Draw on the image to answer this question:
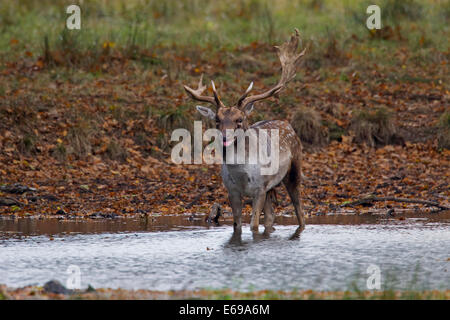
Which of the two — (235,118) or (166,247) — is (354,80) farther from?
(166,247)

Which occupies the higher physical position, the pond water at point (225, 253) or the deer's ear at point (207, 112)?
the deer's ear at point (207, 112)

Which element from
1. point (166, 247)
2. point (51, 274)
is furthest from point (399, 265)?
point (51, 274)

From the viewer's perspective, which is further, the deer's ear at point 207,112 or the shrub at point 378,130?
the shrub at point 378,130

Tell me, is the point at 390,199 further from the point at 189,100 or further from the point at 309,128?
the point at 189,100

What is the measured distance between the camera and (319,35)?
24.8m

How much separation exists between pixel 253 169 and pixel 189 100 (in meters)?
8.60

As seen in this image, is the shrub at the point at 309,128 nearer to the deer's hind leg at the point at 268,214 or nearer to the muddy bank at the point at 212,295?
the deer's hind leg at the point at 268,214

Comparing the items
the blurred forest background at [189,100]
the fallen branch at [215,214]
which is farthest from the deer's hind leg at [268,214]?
the blurred forest background at [189,100]

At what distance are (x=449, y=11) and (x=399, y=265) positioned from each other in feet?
66.8

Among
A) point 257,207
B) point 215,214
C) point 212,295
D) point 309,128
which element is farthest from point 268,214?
point 309,128

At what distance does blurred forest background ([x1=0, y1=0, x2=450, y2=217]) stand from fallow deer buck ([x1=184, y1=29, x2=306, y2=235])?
1.96 meters

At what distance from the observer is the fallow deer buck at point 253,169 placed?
1134 cm

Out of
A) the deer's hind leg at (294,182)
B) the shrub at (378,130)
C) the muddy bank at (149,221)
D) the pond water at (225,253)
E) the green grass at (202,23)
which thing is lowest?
the muddy bank at (149,221)

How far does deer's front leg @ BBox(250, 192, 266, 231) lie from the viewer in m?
11.6
